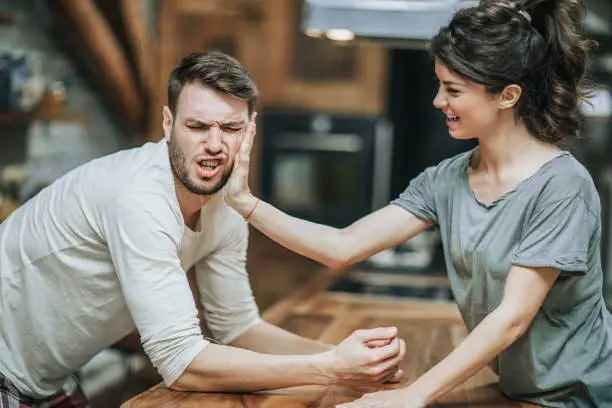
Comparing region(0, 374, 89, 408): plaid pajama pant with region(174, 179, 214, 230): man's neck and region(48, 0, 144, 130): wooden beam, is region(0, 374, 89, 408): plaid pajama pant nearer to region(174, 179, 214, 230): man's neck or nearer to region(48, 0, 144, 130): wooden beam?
region(174, 179, 214, 230): man's neck

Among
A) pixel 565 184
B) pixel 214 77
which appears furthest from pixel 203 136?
pixel 565 184

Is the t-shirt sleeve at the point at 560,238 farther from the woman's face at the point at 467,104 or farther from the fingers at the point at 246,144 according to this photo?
the fingers at the point at 246,144

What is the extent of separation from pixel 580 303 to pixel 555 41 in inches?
23.7

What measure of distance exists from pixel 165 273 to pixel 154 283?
3 centimetres

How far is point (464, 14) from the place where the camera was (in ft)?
6.20

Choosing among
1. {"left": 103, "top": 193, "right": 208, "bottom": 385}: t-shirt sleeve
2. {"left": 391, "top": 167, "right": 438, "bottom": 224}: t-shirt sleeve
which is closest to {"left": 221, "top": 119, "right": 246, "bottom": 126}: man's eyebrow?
{"left": 103, "top": 193, "right": 208, "bottom": 385}: t-shirt sleeve

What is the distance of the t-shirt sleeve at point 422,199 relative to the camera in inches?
82.7

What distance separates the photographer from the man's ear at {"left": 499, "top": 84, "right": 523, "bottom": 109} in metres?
1.87

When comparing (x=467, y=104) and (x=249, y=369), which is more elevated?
(x=467, y=104)

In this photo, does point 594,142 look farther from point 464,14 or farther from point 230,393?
point 230,393

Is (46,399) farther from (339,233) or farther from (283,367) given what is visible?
(339,233)

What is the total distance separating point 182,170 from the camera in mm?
1989

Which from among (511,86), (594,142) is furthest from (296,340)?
(594,142)

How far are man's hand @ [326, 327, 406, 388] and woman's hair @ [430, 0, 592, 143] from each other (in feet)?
1.95
